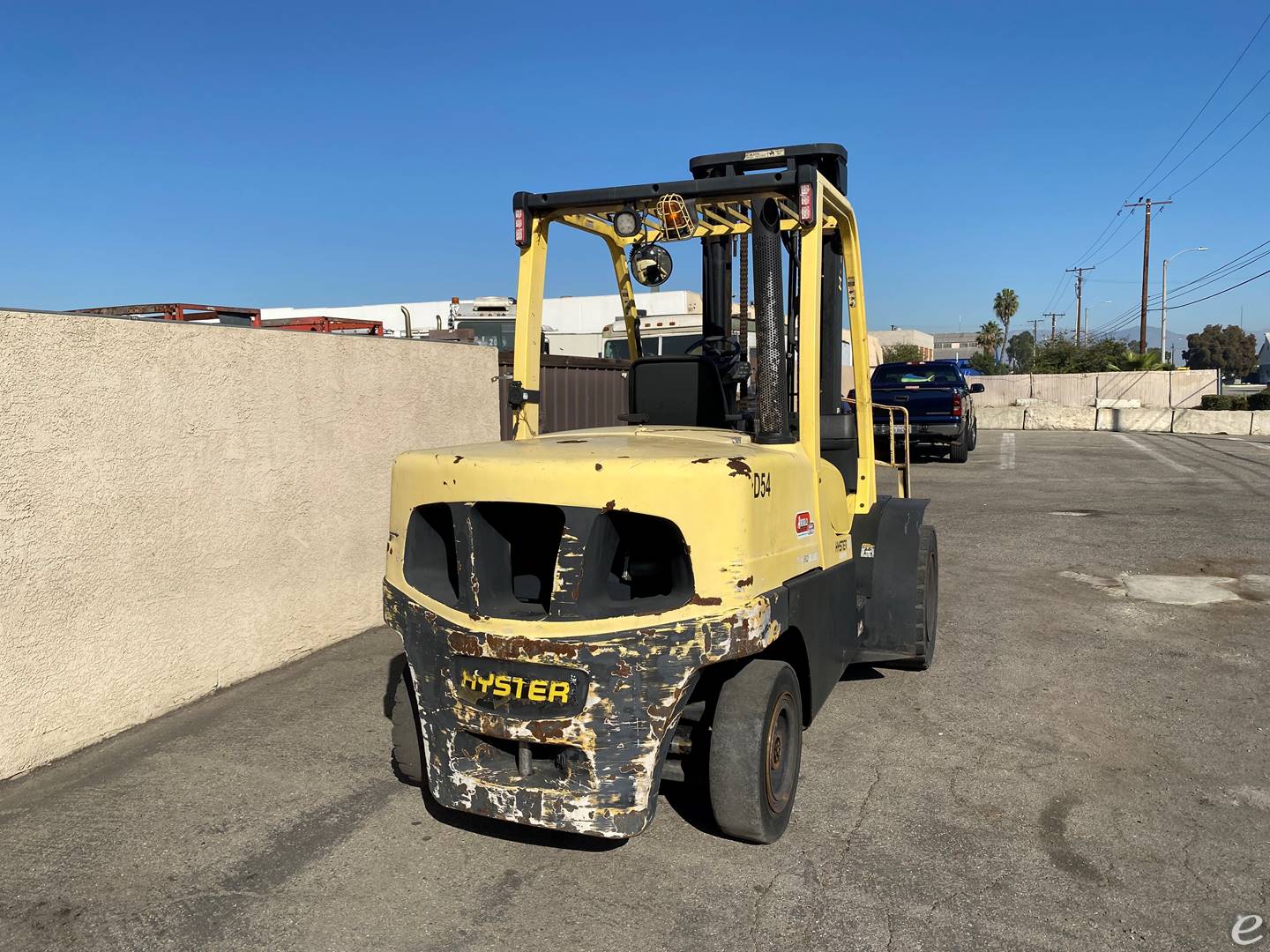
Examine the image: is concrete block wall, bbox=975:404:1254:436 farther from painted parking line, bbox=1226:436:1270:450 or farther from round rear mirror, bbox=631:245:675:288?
round rear mirror, bbox=631:245:675:288

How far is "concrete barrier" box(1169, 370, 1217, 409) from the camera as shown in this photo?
132 feet

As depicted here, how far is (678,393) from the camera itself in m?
4.92

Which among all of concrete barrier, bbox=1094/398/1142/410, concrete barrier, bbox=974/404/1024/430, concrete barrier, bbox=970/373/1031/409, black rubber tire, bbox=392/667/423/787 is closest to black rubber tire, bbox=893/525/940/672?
black rubber tire, bbox=392/667/423/787

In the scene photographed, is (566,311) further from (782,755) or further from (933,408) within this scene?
(782,755)

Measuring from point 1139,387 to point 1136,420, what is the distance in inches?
489

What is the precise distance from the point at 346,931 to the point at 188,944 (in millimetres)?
533

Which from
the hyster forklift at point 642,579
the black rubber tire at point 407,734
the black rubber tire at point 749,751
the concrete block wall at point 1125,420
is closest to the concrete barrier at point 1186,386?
the concrete block wall at point 1125,420

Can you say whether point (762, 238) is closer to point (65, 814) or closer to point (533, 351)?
point (533, 351)

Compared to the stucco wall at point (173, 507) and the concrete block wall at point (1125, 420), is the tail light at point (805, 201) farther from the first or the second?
the concrete block wall at point (1125, 420)

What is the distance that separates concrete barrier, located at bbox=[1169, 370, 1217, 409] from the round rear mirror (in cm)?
4199

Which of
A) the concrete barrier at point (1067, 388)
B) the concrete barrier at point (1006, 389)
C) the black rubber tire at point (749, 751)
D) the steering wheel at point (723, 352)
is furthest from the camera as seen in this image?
the concrete barrier at point (1006, 389)

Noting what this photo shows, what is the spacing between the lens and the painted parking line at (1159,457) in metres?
17.6

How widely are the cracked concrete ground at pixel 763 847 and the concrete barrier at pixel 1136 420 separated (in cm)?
2567

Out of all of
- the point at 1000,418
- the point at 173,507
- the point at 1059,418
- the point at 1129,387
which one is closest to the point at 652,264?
the point at 173,507
